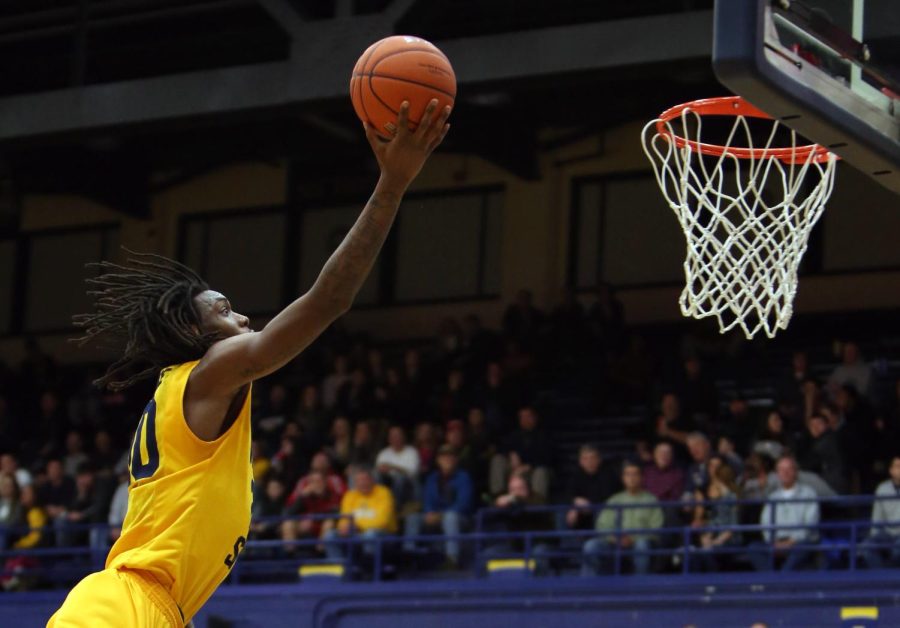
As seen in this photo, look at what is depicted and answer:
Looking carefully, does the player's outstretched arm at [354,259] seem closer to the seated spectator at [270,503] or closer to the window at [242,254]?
the seated spectator at [270,503]

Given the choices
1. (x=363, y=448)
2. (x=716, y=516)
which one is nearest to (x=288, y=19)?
(x=363, y=448)

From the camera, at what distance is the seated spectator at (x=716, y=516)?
11.9 metres

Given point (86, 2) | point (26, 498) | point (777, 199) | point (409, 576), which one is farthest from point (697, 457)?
point (86, 2)

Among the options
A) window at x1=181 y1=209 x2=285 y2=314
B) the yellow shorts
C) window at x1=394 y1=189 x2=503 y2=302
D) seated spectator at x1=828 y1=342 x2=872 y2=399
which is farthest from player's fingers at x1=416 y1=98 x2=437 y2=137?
window at x1=181 y1=209 x2=285 y2=314

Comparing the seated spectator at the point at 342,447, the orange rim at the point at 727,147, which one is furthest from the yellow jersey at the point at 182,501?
the seated spectator at the point at 342,447

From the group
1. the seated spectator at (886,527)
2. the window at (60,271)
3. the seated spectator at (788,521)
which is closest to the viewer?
the seated spectator at (886,527)

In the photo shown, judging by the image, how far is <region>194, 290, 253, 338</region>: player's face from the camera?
15.7ft

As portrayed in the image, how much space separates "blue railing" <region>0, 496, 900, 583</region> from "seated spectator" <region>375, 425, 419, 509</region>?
1.40 feet

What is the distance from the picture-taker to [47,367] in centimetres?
1861

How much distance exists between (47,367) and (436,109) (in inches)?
601

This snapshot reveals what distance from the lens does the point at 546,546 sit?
43.6ft

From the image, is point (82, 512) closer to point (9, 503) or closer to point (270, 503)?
point (9, 503)

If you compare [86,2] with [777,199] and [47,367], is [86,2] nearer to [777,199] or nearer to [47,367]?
[47,367]

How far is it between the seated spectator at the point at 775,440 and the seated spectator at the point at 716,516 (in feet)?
1.27
